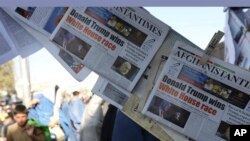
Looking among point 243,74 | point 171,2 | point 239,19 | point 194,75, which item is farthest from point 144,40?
point 239,19

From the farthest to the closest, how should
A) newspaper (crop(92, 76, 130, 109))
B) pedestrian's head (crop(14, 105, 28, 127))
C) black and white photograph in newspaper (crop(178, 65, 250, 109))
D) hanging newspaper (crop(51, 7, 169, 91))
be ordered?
pedestrian's head (crop(14, 105, 28, 127)) → newspaper (crop(92, 76, 130, 109)) → hanging newspaper (crop(51, 7, 169, 91)) → black and white photograph in newspaper (crop(178, 65, 250, 109))

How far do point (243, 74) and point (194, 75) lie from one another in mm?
217

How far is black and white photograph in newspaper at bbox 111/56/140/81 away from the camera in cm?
310

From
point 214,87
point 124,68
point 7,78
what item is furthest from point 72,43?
point 7,78

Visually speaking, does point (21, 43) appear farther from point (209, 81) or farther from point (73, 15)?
point (209, 81)

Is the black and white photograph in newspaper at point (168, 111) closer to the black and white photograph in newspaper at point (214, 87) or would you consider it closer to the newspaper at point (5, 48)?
the black and white photograph in newspaper at point (214, 87)

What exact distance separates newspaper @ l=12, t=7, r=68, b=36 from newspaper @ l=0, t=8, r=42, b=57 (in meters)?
0.07

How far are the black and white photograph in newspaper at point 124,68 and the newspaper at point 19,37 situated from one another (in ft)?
1.37

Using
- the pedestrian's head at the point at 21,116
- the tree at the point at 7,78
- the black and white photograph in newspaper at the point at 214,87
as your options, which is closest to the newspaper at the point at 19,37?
the black and white photograph in newspaper at the point at 214,87

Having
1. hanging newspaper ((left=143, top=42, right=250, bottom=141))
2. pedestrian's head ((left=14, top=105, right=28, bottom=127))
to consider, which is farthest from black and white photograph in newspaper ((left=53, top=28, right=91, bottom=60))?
pedestrian's head ((left=14, top=105, right=28, bottom=127))

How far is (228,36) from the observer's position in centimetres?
470

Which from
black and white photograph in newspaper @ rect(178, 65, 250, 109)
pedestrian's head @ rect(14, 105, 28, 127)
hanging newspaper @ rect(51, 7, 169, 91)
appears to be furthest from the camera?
pedestrian's head @ rect(14, 105, 28, 127)

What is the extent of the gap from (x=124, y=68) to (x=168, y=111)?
28 cm

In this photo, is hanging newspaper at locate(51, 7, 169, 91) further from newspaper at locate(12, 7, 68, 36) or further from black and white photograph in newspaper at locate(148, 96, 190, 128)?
black and white photograph in newspaper at locate(148, 96, 190, 128)
